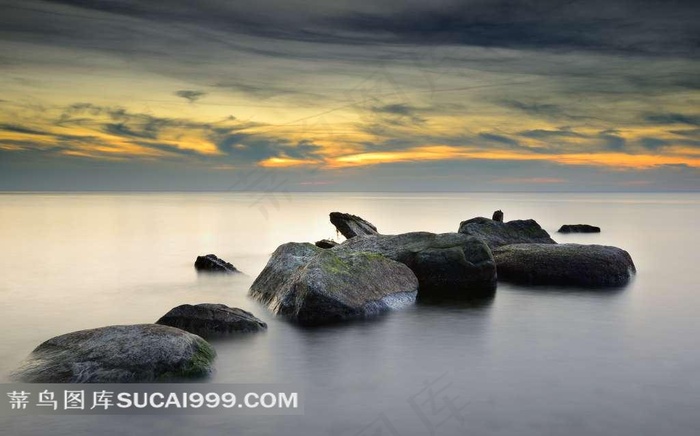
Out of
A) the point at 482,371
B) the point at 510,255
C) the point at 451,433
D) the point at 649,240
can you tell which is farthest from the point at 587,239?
the point at 451,433

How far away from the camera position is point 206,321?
1466 cm

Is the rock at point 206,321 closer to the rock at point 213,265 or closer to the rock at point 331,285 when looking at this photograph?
the rock at point 331,285

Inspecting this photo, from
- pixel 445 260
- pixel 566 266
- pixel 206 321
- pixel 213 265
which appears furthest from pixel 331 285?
pixel 213 265

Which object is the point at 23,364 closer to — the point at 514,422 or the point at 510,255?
the point at 514,422

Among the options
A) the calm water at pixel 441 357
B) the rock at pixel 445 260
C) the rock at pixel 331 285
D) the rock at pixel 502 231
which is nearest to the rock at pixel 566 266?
the calm water at pixel 441 357

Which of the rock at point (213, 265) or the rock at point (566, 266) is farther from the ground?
the rock at point (213, 265)

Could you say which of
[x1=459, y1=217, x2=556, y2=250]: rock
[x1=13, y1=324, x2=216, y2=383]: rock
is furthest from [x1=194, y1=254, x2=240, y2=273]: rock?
[x1=13, y1=324, x2=216, y2=383]: rock

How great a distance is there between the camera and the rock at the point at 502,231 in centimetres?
2717

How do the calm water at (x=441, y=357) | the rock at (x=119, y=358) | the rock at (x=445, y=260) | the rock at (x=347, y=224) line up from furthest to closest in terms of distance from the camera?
the rock at (x=347, y=224) → the rock at (x=445, y=260) → the rock at (x=119, y=358) → the calm water at (x=441, y=357)

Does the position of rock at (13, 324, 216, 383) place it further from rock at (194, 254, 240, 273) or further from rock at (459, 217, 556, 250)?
rock at (459, 217, 556, 250)

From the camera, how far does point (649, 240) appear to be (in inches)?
1737

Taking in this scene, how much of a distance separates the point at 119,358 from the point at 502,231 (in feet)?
64.4

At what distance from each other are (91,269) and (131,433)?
21054mm

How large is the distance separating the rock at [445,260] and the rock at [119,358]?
974 cm
